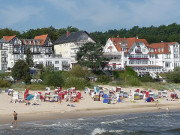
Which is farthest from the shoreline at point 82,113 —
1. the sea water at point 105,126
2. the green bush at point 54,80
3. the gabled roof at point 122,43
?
the gabled roof at point 122,43

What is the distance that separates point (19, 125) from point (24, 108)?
642 cm

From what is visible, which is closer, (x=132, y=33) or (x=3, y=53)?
(x=3, y=53)

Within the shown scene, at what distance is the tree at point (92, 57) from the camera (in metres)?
65.6

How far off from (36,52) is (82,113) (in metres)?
49.2

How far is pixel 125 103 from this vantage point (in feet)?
124

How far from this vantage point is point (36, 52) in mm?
78938

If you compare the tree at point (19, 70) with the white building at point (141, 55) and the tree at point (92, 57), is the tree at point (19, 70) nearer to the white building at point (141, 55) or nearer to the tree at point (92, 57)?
the tree at point (92, 57)

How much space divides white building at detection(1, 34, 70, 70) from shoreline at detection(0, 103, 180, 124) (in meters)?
37.7

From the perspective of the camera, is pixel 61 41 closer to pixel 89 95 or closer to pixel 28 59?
pixel 28 59

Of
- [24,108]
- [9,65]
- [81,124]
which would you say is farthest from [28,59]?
[81,124]

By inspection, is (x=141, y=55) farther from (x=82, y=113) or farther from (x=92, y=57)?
(x=82, y=113)

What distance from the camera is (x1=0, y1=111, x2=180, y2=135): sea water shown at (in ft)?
77.7

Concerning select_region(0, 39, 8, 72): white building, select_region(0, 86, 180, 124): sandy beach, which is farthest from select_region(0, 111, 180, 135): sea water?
select_region(0, 39, 8, 72): white building

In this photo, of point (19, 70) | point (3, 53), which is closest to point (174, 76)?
point (19, 70)
